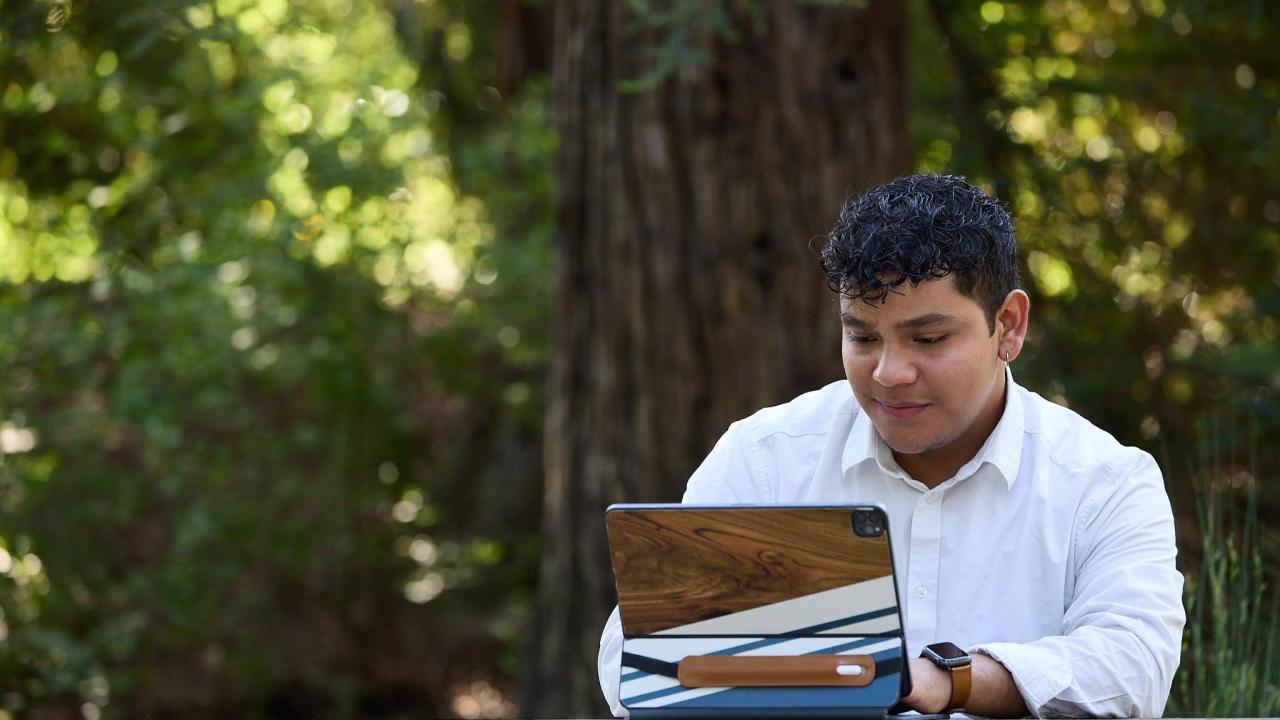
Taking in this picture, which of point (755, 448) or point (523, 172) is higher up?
point (523, 172)

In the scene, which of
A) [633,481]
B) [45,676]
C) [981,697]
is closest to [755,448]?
[981,697]

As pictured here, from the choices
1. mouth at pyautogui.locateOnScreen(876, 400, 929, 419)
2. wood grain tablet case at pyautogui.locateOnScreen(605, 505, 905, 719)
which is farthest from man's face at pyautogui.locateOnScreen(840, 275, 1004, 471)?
wood grain tablet case at pyautogui.locateOnScreen(605, 505, 905, 719)

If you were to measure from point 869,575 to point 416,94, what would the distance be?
19.7 feet

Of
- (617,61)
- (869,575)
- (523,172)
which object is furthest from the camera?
(523,172)

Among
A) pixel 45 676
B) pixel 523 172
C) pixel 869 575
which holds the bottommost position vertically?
pixel 45 676

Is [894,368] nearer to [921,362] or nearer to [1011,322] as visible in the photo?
[921,362]

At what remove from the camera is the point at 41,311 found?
5.83m

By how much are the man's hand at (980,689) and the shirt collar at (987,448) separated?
1.19ft

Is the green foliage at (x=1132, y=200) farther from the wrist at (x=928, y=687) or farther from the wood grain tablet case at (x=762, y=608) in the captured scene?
the wood grain tablet case at (x=762, y=608)

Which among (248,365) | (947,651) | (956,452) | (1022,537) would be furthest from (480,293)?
(947,651)

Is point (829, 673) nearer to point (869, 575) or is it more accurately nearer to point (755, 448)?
point (869, 575)

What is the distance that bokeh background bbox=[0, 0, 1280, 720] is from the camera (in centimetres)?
496

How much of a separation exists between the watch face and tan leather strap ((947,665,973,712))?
0.02m

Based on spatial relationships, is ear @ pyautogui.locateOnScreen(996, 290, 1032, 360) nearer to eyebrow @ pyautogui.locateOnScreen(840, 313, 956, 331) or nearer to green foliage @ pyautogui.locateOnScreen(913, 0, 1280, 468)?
eyebrow @ pyautogui.locateOnScreen(840, 313, 956, 331)
